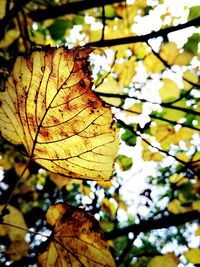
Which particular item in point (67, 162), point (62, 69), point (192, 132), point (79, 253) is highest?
point (192, 132)

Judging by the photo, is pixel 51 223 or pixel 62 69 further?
pixel 51 223

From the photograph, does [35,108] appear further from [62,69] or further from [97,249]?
[97,249]

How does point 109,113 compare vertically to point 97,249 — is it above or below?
above

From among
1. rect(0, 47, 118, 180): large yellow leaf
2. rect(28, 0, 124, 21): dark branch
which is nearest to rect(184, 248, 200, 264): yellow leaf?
rect(0, 47, 118, 180): large yellow leaf

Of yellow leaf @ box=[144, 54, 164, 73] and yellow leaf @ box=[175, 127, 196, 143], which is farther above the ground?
yellow leaf @ box=[144, 54, 164, 73]

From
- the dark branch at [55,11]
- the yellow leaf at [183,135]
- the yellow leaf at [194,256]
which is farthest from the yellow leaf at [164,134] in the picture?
the dark branch at [55,11]

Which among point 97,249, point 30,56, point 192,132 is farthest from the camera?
point 192,132

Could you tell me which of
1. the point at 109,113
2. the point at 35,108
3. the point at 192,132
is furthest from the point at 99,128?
the point at 192,132

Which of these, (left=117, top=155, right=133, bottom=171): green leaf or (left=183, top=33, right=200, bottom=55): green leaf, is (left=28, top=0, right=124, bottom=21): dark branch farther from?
(left=117, top=155, right=133, bottom=171): green leaf
